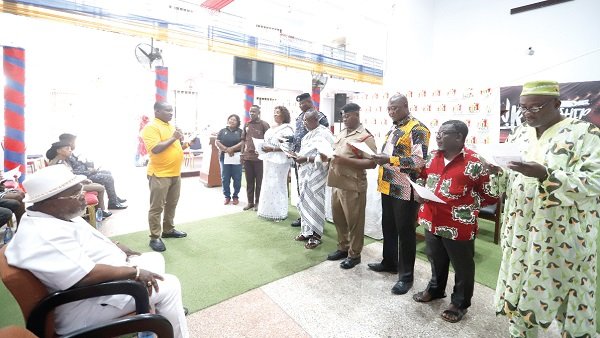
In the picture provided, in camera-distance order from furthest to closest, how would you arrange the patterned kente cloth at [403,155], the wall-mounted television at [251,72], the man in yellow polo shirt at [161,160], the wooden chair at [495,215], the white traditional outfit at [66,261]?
the wall-mounted television at [251,72] → the wooden chair at [495,215] → the man in yellow polo shirt at [161,160] → the patterned kente cloth at [403,155] → the white traditional outfit at [66,261]

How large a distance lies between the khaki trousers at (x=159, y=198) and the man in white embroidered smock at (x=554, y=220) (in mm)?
2914

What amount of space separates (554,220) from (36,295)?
7.60ft

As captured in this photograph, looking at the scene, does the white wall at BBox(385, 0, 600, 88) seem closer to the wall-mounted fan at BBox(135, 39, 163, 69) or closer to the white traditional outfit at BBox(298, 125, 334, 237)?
the white traditional outfit at BBox(298, 125, 334, 237)

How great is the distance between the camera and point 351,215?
2717 millimetres

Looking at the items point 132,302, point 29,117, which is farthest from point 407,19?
point 29,117

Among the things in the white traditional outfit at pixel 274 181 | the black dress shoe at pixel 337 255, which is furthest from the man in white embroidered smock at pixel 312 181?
the white traditional outfit at pixel 274 181

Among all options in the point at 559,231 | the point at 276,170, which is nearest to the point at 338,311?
the point at 559,231

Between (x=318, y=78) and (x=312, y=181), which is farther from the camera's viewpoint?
(x=318, y=78)

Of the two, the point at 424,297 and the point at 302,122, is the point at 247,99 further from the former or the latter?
the point at 424,297

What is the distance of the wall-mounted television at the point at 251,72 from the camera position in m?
6.31

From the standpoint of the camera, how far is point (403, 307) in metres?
2.23

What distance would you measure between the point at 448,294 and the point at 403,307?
0.46 metres

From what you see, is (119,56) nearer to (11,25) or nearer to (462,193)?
(11,25)

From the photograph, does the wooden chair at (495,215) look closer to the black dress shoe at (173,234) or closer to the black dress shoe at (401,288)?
the black dress shoe at (401,288)
